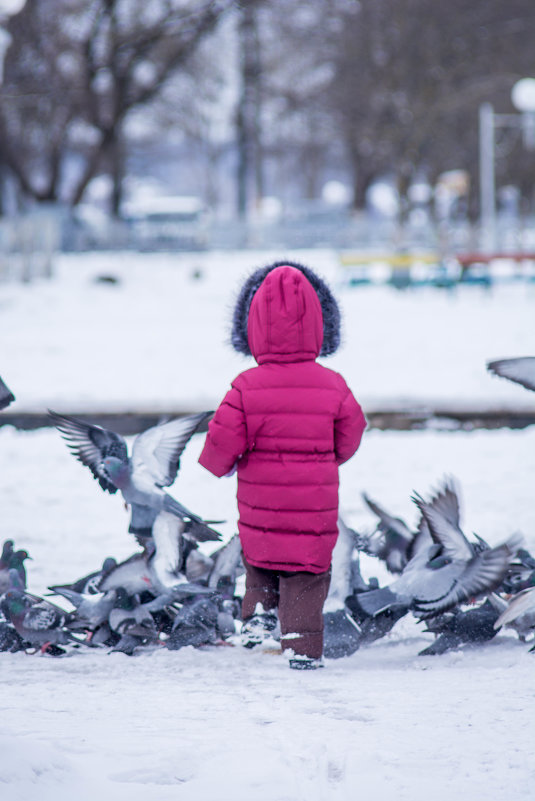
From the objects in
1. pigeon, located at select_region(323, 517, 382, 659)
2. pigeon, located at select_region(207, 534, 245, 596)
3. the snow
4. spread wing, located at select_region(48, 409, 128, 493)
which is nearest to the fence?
the snow

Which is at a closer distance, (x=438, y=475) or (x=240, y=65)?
(x=438, y=475)

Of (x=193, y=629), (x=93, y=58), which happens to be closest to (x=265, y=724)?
(x=193, y=629)

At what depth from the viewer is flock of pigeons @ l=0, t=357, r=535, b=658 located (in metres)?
3.22

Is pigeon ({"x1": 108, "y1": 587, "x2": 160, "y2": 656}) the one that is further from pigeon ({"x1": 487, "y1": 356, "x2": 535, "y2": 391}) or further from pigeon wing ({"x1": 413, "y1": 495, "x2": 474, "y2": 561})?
pigeon ({"x1": 487, "y1": 356, "x2": 535, "y2": 391})

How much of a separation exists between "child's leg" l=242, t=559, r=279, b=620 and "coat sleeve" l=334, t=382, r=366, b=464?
437 mm

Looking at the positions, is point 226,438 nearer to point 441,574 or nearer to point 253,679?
point 253,679

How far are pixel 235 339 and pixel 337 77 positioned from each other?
29119mm

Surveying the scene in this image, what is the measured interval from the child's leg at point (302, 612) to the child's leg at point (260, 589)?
70 mm

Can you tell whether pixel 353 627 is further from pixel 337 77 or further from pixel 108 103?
pixel 337 77

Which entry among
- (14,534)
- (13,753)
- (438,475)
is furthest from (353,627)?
(438,475)

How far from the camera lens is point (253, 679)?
2926 millimetres

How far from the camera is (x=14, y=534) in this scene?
4.55 meters

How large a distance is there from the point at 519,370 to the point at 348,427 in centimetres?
75

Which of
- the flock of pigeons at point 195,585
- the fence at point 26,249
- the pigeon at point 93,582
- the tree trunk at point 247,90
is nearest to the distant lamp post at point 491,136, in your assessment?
the tree trunk at point 247,90
